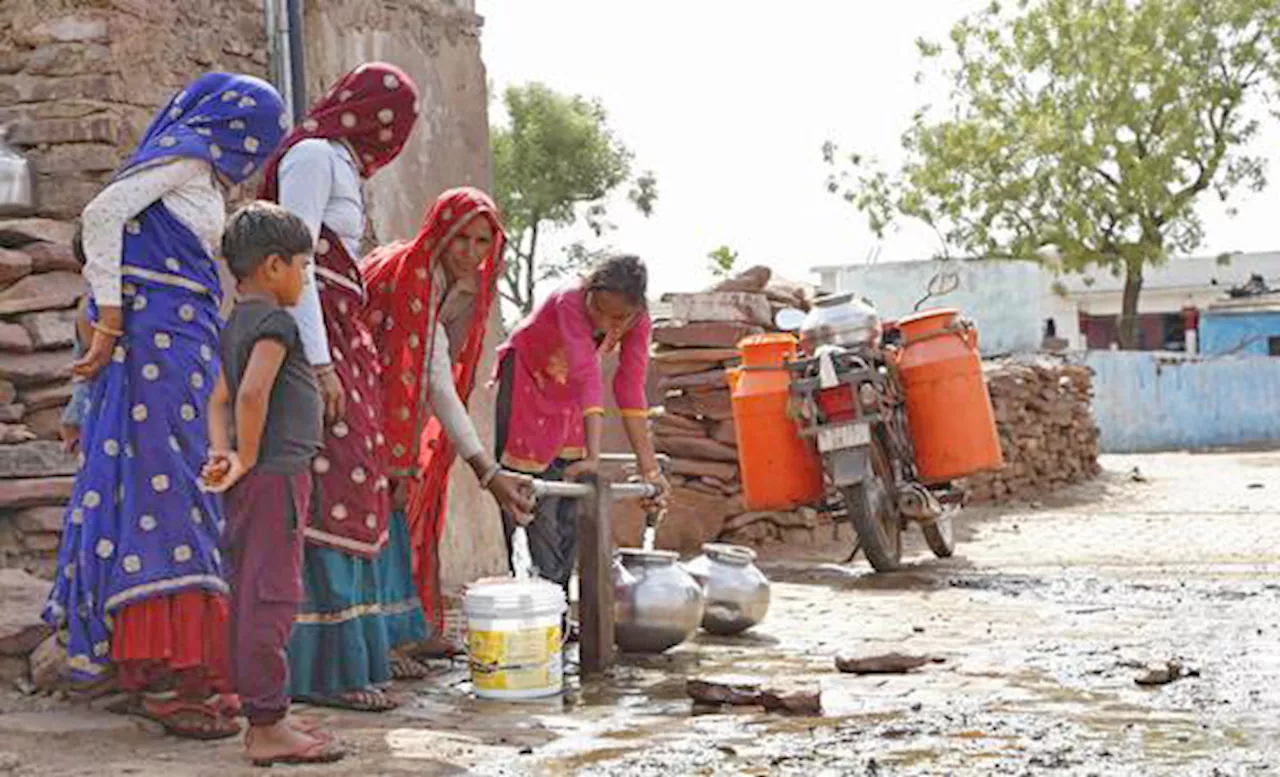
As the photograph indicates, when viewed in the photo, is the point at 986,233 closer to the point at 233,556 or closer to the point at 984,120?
the point at 984,120

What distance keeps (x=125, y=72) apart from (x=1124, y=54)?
29.1 metres

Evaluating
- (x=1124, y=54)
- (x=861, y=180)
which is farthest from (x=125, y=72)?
(x=861, y=180)

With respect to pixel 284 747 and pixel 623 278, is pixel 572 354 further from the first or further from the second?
pixel 284 747

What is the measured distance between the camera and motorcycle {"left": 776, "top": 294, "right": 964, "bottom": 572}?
855 centimetres

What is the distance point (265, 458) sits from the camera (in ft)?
13.2

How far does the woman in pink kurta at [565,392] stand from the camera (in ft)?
19.4

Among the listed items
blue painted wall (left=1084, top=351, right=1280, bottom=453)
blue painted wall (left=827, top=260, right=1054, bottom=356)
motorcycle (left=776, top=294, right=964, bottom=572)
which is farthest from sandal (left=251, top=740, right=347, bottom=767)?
blue painted wall (left=1084, top=351, right=1280, bottom=453)

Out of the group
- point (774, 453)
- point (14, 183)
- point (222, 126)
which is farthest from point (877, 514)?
point (222, 126)

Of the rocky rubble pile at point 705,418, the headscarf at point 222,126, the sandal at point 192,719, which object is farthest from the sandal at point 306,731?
the rocky rubble pile at point 705,418

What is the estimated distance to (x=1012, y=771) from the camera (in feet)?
12.7

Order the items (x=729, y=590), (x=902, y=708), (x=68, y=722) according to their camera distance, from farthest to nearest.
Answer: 1. (x=729, y=590)
2. (x=902, y=708)
3. (x=68, y=722)

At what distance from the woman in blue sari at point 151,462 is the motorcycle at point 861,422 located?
14.9ft

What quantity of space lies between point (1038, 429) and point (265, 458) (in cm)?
1257

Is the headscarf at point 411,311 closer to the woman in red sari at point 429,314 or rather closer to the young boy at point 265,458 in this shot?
the woman in red sari at point 429,314
